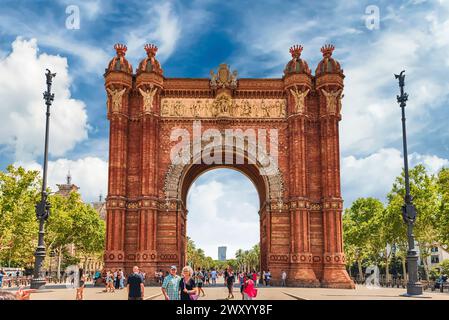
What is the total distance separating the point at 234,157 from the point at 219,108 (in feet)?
13.0

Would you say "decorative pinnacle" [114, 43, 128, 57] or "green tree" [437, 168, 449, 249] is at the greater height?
"decorative pinnacle" [114, 43, 128, 57]

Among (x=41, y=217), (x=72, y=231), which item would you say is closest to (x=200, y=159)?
(x=41, y=217)

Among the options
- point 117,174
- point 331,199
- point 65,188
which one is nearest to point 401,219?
point 331,199

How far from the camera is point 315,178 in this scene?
35.2 m

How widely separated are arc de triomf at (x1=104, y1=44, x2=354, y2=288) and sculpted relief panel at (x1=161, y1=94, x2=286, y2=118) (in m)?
0.07

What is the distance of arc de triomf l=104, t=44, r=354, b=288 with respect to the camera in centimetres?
3356

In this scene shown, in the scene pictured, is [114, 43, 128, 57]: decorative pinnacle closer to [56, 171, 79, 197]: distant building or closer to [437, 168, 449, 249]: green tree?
[437, 168, 449, 249]: green tree

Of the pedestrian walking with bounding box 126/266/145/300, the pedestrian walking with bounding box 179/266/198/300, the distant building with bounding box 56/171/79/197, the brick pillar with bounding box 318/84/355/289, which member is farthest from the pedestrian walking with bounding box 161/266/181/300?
the distant building with bounding box 56/171/79/197

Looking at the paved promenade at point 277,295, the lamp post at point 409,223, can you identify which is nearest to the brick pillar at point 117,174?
the paved promenade at point 277,295

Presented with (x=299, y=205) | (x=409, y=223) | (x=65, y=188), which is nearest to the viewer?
(x=409, y=223)

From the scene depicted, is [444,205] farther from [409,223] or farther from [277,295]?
[277,295]

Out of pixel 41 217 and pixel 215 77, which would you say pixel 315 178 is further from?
pixel 41 217

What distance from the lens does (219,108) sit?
35.6 meters

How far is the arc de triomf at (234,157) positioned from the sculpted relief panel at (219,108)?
0.07 meters
